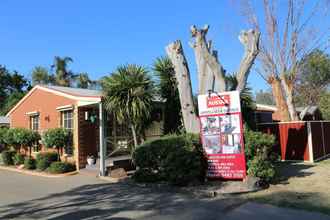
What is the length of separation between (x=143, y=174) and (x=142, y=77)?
3990 millimetres

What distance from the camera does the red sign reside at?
962cm

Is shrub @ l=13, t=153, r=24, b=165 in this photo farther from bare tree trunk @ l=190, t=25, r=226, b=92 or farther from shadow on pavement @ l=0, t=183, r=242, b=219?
bare tree trunk @ l=190, t=25, r=226, b=92

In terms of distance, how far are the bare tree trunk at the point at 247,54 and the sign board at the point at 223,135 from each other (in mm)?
1763

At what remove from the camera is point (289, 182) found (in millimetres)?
9523

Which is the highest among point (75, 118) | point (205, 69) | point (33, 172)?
point (205, 69)

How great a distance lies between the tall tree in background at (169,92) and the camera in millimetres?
13539

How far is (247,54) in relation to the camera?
36.6 ft

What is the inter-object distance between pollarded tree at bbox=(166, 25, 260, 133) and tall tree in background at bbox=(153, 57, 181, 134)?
182 centimetres

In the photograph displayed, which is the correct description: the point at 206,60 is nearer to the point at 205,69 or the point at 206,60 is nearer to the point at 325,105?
the point at 205,69

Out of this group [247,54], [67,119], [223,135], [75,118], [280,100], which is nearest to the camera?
[223,135]

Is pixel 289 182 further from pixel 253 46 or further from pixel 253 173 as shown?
pixel 253 46

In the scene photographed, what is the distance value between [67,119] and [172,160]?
26.5ft

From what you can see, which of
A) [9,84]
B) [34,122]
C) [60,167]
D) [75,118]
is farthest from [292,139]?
[9,84]

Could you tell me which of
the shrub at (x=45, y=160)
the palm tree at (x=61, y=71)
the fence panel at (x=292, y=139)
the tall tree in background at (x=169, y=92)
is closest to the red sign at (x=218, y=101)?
the tall tree in background at (x=169, y=92)
